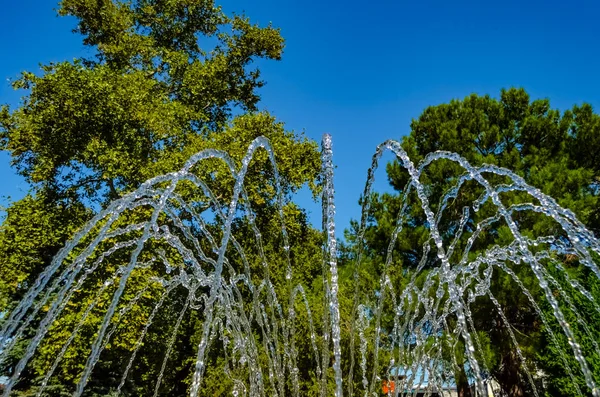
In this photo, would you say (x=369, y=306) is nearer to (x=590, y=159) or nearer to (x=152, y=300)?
(x=152, y=300)

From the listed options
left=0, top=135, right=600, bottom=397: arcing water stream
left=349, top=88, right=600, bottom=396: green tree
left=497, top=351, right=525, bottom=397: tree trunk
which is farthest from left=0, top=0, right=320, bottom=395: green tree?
left=497, top=351, right=525, bottom=397: tree trunk

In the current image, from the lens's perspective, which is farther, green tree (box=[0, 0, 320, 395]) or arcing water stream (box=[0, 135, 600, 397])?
green tree (box=[0, 0, 320, 395])

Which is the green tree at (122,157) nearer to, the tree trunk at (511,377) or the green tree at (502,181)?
the green tree at (502,181)

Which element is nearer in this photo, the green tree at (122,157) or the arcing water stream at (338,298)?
the arcing water stream at (338,298)

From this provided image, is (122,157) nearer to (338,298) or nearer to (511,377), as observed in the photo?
→ (338,298)

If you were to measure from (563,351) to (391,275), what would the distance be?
17.3 ft

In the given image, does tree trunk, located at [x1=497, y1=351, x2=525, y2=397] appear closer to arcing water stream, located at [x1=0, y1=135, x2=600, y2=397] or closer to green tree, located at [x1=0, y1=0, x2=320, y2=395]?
arcing water stream, located at [x1=0, y1=135, x2=600, y2=397]

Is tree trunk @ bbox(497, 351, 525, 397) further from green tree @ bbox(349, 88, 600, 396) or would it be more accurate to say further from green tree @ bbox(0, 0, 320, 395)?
green tree @ bbox(0, 0, 320, 395)

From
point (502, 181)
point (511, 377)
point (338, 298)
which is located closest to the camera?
point (338, 298)

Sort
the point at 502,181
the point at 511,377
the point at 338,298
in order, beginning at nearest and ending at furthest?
1. the point at 338,298
2. the point at 511,377
3. the point at 502,181

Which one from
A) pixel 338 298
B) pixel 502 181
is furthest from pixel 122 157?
pixel 502 181

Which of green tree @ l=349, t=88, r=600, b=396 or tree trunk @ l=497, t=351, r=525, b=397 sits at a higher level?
green tree @ l=349, t=88, r=600, b=396

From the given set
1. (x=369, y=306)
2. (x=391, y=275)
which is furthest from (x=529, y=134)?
(x=369, y=306)

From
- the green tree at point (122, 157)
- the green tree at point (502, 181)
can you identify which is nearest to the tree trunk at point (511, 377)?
the green tree at point (502, 181)
